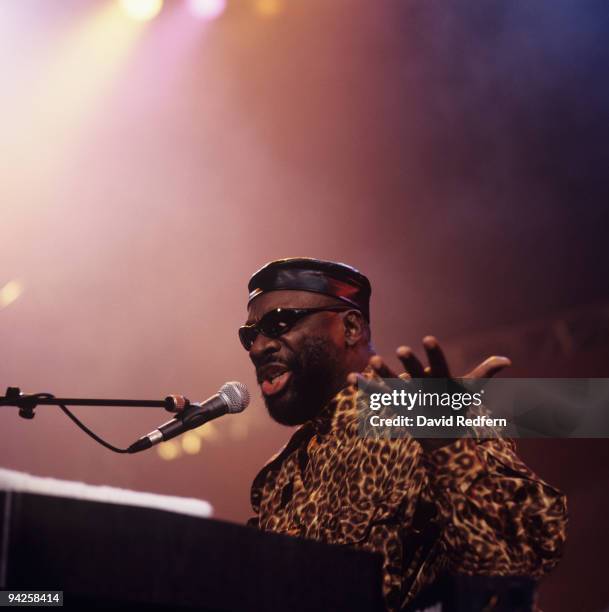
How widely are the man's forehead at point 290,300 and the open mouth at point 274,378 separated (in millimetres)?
288

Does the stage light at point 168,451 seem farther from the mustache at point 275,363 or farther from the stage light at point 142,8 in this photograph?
the mustache at point 275,363

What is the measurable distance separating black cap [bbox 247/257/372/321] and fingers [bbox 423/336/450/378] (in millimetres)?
1633

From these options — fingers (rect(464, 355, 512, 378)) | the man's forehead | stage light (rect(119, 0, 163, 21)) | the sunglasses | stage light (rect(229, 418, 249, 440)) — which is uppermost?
stage light (rect(119, 0, 163, 21))

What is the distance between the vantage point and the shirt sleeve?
8.76 feet

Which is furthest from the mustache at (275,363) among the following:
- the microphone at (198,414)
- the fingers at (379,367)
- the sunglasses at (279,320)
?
A: the fingers at (379,367)

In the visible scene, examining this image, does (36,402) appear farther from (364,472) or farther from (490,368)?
(490,368)

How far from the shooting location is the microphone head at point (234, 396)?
3.22 metres

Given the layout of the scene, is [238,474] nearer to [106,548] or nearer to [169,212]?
[169,212]

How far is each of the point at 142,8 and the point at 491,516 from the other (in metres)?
6.86

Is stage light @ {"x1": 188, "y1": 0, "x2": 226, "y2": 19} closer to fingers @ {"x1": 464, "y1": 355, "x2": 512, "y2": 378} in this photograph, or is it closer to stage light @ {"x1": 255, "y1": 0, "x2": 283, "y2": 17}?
stage light @ {"x1": 255, "y1": 0, "x2": 283, "y2": 17}

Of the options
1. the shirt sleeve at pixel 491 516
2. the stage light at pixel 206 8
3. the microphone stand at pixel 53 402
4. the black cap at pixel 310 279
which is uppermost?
the stage light at pixel 206 8

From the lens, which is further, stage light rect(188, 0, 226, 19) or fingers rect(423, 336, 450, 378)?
stage light rect(188, 0, 226, 19)

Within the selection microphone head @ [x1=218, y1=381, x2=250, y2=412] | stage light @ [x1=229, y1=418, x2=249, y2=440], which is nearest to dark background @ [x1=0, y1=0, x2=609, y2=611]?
stage light @ [x1=229, y1=418, x2=249, y2=440]

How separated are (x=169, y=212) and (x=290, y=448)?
207 inches
